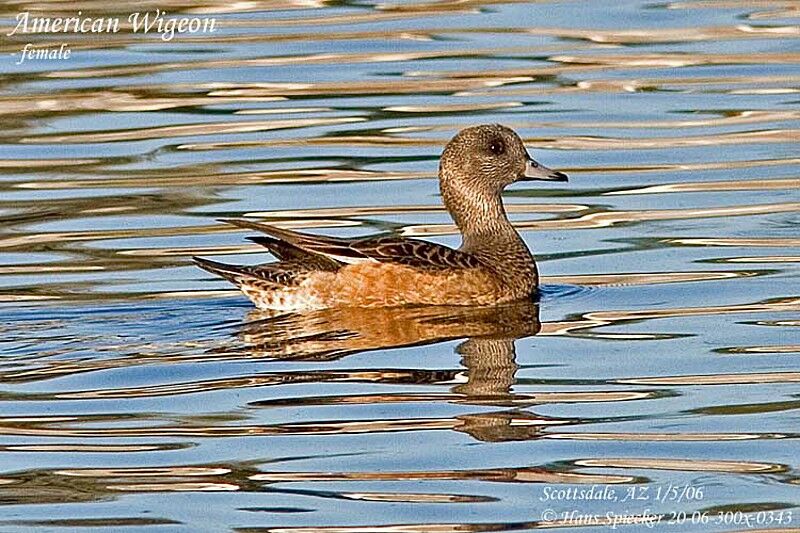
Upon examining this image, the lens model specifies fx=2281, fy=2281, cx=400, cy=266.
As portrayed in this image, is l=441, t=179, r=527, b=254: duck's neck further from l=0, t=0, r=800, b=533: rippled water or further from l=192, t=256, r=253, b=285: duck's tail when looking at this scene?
l=192, t=256, r=253, b=285: duck's tail

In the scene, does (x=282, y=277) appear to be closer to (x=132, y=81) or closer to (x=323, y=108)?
(x=323, y=108)

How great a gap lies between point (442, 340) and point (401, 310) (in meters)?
0.82

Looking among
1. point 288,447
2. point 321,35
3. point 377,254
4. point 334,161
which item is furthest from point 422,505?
point 321,35

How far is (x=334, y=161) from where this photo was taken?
45.8ft

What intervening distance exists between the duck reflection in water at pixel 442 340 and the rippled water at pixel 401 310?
0.02 metres

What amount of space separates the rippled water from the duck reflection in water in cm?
2

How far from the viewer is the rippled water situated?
711 cm

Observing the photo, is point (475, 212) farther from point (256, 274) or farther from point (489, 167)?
point (256, 274)

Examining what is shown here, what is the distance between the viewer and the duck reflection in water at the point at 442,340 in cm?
794

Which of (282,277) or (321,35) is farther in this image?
(321,35)

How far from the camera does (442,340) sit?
9.53m

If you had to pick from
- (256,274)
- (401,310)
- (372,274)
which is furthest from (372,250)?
(256,274)

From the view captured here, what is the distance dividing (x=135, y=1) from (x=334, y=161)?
661cm

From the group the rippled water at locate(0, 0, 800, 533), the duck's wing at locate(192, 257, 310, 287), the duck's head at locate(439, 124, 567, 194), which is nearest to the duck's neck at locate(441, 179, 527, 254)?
the duck's head at locate(439, 124, 567, 194)
